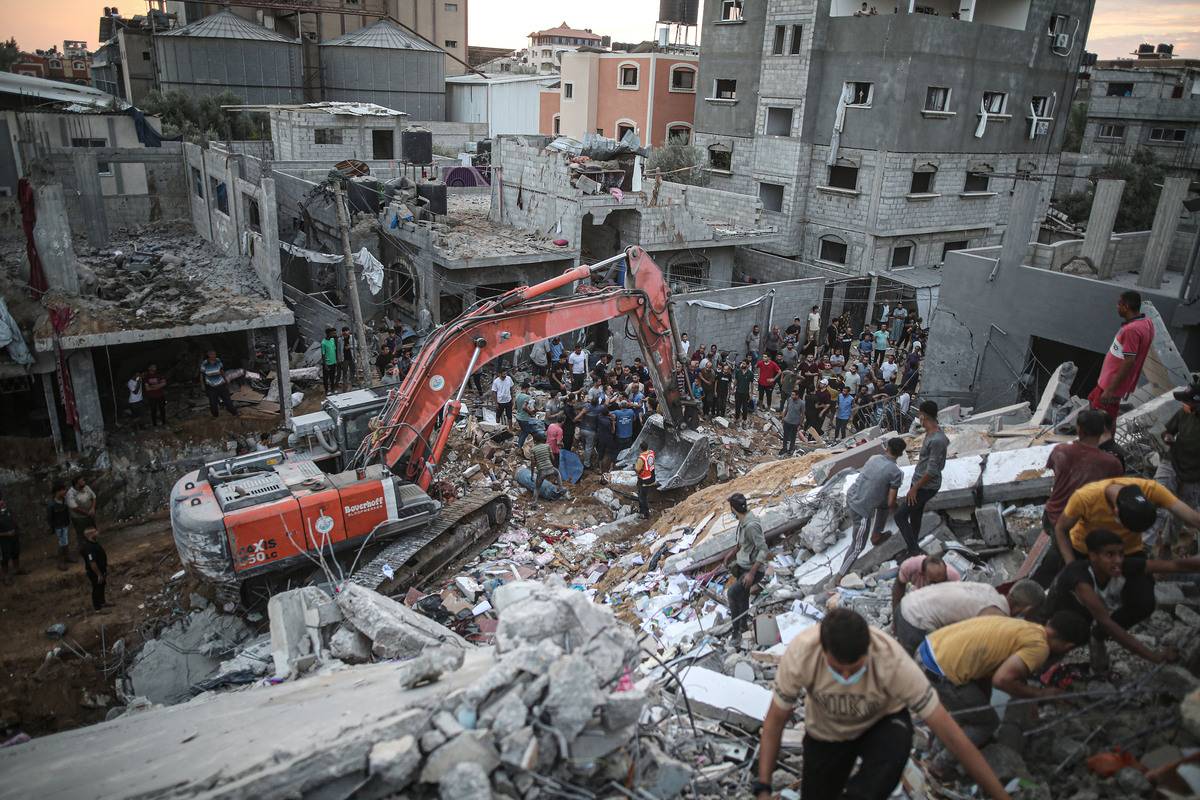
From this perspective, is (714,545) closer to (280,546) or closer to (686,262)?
(280,546)

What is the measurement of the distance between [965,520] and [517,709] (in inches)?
208

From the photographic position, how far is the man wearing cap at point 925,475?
657cm

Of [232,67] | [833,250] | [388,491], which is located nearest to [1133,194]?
[833,250]

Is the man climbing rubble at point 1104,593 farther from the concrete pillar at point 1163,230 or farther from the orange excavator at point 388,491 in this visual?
the concrete pillar at point 1163,230

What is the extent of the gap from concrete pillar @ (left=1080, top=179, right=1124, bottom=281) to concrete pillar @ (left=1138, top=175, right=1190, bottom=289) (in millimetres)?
718

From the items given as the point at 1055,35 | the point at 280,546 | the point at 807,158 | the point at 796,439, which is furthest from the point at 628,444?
the point at 1055,35

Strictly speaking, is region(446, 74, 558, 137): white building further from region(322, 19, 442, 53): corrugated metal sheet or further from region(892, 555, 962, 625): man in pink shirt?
region(892, 555, 962, 625): man in pink shirt

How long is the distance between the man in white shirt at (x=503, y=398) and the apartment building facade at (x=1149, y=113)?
32739mm

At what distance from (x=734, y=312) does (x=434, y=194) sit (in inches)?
341

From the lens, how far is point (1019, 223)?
1348 centimetres

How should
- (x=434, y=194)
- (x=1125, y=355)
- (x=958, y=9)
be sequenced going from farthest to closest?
(x=958, y=9)
(x=434, y=194)
(x=1125, y=355)

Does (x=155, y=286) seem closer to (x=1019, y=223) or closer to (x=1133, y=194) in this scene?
(x=1019, y=223)

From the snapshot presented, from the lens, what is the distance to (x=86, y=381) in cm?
1238

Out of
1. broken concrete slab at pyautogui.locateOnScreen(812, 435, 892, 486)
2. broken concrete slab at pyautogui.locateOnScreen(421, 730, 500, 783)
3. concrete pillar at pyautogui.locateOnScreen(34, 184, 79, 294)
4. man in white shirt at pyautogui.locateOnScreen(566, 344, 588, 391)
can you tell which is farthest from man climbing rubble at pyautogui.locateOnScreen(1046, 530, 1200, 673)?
concrete pillar at pyautogui.locateOnScreen(34, 184, 79, 294)
